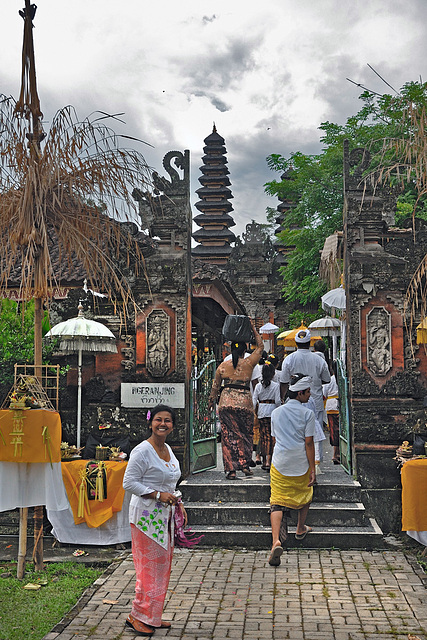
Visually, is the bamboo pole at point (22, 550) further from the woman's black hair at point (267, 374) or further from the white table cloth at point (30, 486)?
the woman's black hair at point (267, 374)

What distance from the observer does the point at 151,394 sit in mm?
7988

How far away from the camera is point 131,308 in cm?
820

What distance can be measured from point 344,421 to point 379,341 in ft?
3.88

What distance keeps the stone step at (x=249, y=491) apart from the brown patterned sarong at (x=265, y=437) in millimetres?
993

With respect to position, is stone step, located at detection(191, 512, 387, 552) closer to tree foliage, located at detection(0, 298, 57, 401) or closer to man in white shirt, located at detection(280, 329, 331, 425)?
man in white shirt, located at detection(280, 329, 331, 425)

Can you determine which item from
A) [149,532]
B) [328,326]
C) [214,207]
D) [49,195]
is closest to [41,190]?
[49,195]

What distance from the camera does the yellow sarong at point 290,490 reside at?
6.18 metres

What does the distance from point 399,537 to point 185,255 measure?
4.17 metres

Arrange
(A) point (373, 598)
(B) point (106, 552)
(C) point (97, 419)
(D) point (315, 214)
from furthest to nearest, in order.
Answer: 1. (D) point (315, 214)
2. (C) point (97, 419)
3. (B) point (106, 552)
4. (A) point (373, 598)

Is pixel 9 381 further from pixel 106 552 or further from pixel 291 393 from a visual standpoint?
pixel 291 393

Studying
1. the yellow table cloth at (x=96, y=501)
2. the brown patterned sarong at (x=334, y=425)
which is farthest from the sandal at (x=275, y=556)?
the brown patterned sarong at (x=334, y=425)

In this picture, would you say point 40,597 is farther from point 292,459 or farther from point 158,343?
point 158,343

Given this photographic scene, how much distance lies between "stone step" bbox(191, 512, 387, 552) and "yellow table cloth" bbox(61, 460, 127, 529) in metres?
0.89

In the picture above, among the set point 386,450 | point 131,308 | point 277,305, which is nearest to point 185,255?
point 131,308
